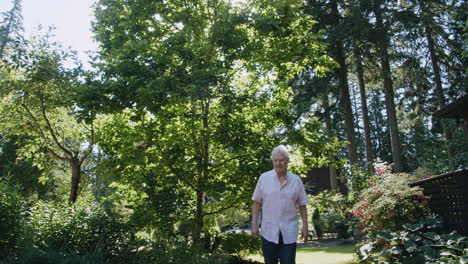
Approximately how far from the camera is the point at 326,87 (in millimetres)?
14617

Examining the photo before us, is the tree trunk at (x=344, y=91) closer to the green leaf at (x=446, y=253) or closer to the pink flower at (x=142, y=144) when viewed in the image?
the green leaf at (x=446, y=253)

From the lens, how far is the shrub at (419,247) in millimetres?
5094

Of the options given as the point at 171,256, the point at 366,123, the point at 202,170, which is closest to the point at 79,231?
the point at 171,256

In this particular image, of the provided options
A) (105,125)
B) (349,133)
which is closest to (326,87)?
(349,133)

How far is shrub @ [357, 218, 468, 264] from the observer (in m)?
5.09

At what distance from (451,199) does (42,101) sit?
9.01m

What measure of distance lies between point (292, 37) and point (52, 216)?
17.0 feet

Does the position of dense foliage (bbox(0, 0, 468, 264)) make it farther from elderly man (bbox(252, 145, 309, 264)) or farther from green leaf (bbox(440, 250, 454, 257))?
elderly man (bbox(252, 145, 309, 264))

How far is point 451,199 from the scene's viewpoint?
6.41 metres

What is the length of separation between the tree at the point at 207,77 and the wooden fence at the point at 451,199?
2592 mm

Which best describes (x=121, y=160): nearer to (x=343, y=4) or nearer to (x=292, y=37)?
(x=292, y=37)

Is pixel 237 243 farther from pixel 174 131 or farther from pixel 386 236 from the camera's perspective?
pixel 386 236

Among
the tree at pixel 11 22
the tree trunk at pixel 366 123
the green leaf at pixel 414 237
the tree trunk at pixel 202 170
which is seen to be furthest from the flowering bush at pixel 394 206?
the tree at pixel 11 22

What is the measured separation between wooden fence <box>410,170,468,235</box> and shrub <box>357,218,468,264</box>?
247mm
